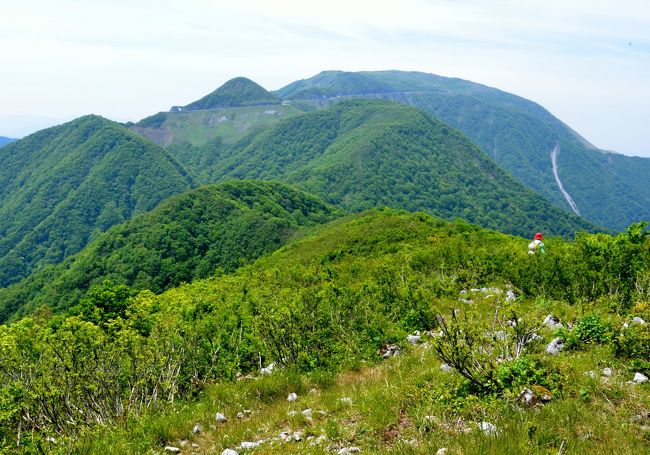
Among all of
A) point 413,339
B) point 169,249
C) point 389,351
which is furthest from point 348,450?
point 169,249

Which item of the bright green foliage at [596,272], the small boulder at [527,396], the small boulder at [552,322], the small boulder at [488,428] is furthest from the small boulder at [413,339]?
the small boulder at [488,428]

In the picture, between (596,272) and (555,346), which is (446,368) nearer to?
(555,346)

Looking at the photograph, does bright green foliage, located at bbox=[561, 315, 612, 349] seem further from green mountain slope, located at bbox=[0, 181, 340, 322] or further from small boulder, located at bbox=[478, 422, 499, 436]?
green mountain slope, located at bbox=[0, 181, 340, 322]

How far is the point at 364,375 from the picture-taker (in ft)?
35.1

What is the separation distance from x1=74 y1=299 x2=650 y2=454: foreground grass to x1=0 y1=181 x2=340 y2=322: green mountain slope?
87.7 m

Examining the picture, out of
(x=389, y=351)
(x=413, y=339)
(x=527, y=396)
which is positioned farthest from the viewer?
(x=413, y=339)

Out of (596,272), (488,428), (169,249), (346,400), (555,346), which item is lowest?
(169,249)

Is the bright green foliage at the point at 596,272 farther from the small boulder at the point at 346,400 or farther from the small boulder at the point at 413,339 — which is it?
the small boulder at the point at 346,400

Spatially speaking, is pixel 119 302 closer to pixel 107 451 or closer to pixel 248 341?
pixel 248 341

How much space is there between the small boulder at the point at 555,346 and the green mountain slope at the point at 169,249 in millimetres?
89119

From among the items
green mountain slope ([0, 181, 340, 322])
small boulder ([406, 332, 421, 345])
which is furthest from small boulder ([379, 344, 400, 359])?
green mountain slope ([0, 181, 340, 322])

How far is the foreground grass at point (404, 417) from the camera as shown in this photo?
20.3ft

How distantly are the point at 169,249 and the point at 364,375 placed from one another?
102887mm

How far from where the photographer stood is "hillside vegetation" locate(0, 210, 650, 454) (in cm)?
691
